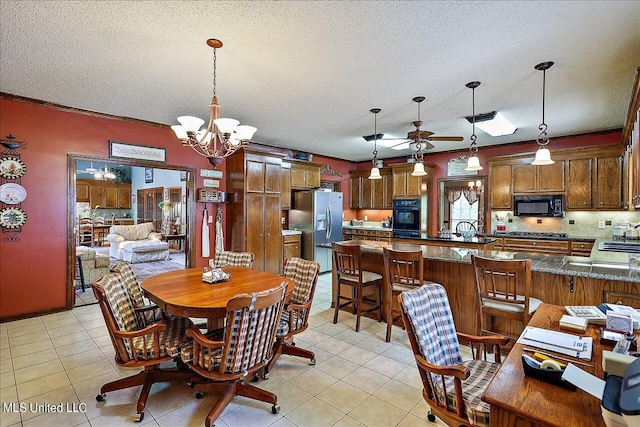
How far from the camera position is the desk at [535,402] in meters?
0.94

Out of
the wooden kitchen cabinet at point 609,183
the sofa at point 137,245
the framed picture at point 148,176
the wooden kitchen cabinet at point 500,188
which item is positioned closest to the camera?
the wooden kitchen cabinet at point 609,183

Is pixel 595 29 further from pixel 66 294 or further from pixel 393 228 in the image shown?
pixel 66 294

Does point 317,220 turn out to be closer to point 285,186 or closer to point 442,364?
point 285,186

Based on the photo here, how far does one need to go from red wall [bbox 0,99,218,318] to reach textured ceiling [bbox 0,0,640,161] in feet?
0.89

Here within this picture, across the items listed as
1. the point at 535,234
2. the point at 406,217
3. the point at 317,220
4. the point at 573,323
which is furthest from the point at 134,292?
the point at 535,234

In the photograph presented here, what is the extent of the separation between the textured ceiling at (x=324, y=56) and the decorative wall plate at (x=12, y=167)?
2.54 ft

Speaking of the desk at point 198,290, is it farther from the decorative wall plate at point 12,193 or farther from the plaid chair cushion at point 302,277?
the decorative wall plate at point 12,193

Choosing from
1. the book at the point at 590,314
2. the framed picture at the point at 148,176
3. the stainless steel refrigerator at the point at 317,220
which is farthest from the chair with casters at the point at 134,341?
the framed picture at the point at 148,176

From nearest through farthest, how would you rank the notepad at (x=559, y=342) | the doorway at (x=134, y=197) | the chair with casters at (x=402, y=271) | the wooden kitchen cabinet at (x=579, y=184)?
the notepad at (x=559, y=342) < the chair with casters at (x=402, y=271) < the wooden kitchen cabinet at (x=579, y=184) < the doorway at (x=134, y=197)

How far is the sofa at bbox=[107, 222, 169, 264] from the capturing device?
7504 mm

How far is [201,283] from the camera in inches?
103

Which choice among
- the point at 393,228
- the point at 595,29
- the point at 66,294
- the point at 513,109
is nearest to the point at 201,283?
the point at 66,294

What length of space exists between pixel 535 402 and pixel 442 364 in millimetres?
705

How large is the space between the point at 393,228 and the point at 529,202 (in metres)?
2.65
